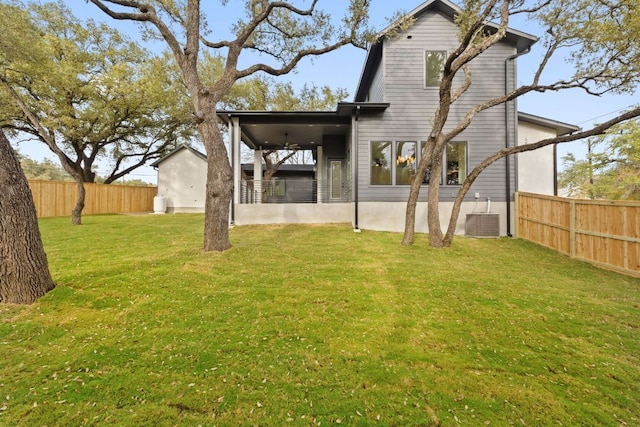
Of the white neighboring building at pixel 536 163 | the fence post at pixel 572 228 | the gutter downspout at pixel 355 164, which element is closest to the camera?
the fence post at pixel 572 228

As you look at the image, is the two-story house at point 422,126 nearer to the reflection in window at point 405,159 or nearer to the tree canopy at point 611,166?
the reflection in window at point 405,159

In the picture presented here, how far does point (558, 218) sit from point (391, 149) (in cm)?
507

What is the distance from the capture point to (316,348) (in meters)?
2.74

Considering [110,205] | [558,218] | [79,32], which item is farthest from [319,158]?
[79,32]

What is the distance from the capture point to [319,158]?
45.8 ft

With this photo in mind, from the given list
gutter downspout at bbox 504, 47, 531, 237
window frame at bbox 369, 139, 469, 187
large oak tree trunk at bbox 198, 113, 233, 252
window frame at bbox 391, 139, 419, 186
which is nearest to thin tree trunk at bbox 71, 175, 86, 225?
large oak tree trunk at bbox 198, 113, 233, 252

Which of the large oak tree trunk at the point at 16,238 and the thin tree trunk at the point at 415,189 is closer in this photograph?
the large oak tree trunk at the point at 16,238

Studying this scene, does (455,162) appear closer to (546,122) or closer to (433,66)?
(433,66)

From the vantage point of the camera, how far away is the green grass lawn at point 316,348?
2002 millimetres

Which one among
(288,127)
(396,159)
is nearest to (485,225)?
(396,159)

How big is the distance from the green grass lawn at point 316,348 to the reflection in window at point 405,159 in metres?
5.27

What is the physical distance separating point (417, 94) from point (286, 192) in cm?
704

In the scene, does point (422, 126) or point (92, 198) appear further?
point (92, 198)

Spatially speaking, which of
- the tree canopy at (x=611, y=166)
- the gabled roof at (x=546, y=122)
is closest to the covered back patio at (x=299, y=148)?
the gabled roof at (x=546, y=122)
